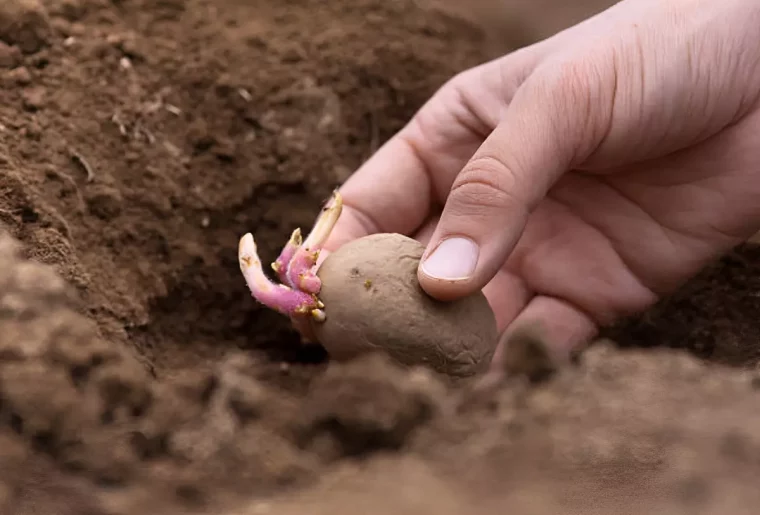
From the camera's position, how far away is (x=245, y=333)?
1.38 meters

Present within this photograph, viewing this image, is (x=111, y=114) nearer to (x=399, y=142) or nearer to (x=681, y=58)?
(x=399, y=142)

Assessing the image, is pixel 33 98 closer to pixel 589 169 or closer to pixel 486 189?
pixel 486 189

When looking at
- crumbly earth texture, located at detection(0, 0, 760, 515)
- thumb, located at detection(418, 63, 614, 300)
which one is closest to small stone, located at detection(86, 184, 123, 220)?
crumbly earth texture, located at detection(0, 0, 760, 515)

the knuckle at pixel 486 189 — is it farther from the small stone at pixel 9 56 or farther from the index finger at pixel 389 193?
the small stone at pixel 9 56

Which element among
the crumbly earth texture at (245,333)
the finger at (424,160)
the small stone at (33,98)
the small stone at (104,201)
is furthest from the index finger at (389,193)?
the small stone at (33,98)

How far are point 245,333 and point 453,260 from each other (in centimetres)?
61

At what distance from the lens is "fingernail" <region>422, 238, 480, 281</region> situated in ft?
2.93

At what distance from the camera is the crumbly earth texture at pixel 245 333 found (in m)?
0.39

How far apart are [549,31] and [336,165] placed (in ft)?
1.92

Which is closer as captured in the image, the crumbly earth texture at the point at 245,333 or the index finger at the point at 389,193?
the crumbly earth texture at the point at 245,333

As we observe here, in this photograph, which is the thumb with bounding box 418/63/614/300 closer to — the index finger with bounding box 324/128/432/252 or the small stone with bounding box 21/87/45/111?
the index finger with bounding box 324/128/432/252

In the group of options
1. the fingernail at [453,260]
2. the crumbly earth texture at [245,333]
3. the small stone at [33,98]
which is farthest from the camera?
the small stone at [33,98]

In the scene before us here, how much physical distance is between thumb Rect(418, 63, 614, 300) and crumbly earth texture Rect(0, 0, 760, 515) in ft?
0.65

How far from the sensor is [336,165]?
1562 millimetres
